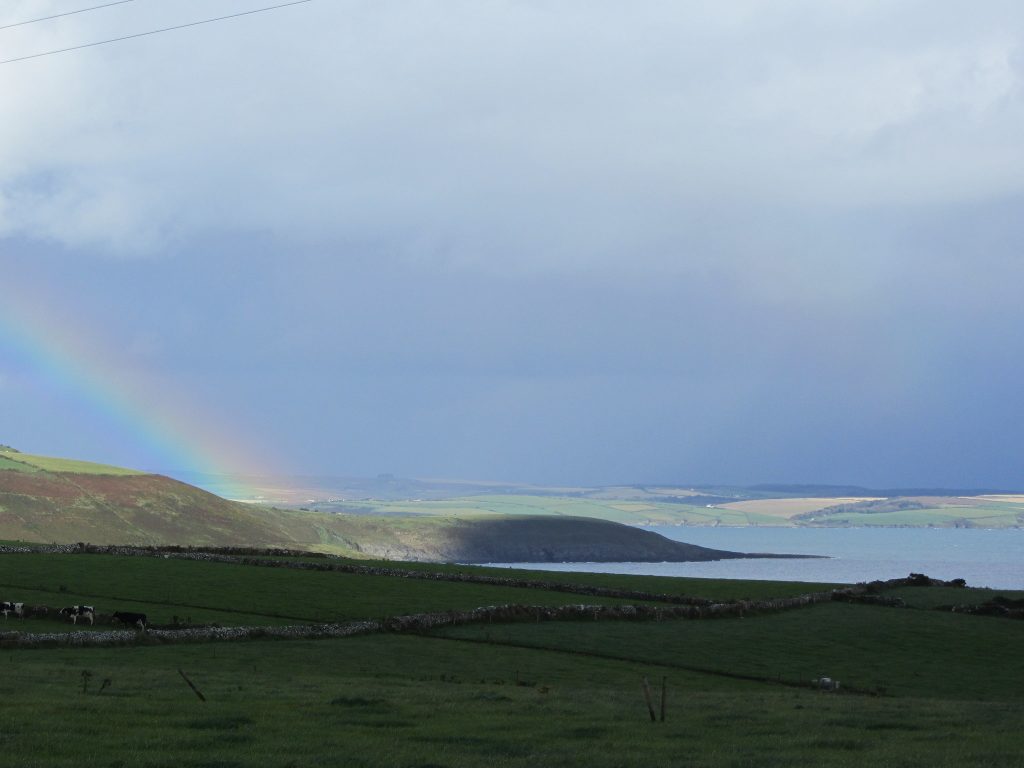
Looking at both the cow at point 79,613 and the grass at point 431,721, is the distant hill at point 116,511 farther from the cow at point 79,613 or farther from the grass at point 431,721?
the grass at point 431,721

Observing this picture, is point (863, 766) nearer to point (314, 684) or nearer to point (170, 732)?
point (170, 732)

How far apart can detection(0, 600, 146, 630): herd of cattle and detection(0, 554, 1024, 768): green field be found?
105cm

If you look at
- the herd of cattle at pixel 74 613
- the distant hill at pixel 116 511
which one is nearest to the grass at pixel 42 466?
the distant hill at pixel 116 511

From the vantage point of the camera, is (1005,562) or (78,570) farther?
(1005,562)

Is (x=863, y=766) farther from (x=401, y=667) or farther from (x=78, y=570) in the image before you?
(x=78, y=570)

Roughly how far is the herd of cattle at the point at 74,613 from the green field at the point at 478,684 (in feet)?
3.45

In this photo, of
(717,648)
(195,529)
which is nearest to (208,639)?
(717,648)

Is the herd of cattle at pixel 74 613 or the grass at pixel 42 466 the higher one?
the grass at pixel 42 466

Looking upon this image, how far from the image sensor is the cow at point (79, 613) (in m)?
46.3

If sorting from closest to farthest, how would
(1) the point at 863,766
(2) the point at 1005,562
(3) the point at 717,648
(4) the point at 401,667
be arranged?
(1) the point at 863,766, (4) the point at 401,667, (3) the point at 717,648, (2) the point at 1005,562

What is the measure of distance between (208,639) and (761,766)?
1165 inches

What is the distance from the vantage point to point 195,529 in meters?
174

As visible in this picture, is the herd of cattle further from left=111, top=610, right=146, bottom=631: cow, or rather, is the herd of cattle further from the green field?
the green field

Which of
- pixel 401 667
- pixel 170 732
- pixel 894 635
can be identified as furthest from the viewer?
pixel 894 635
